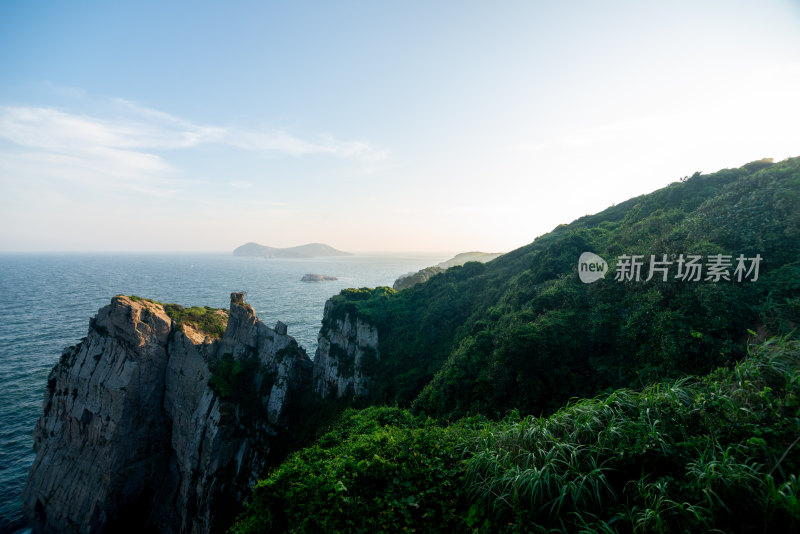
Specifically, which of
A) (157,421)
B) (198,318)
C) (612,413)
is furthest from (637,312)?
(198,318)

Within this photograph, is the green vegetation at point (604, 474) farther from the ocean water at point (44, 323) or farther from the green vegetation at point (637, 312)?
the ocean water at point (44, 323)

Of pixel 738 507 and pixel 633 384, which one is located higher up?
pixel 738 507

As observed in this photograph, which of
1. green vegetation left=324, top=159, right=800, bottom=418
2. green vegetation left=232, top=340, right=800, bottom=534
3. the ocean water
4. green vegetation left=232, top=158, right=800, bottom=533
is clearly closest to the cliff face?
the ocean water

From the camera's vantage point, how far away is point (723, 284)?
1245cm

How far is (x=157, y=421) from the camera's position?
28938 mm

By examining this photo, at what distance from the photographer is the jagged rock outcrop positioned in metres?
28.3

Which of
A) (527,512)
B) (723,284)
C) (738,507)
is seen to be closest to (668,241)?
(723,284)

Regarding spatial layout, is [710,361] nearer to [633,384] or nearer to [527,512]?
[633,384]

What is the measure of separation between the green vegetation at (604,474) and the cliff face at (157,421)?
21471 millimetres

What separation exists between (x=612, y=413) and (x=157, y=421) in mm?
37212

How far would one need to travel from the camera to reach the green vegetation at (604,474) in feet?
15.8

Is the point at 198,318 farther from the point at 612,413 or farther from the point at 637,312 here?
the point at 637,312

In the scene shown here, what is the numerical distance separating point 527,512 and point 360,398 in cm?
2325

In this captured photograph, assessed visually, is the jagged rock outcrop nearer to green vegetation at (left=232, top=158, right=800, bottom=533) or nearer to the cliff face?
the cliff face
